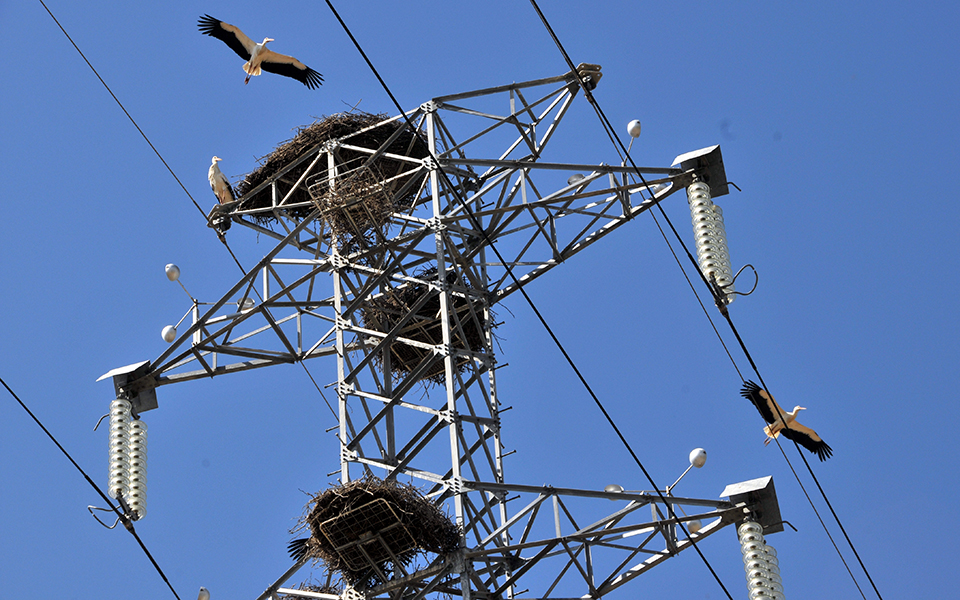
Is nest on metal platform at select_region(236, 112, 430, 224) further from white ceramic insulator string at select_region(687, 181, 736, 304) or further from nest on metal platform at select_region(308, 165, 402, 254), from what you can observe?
white ceramic insulator string at select_region(687, 181, 736, 304)

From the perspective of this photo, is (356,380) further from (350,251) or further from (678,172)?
(678,172)

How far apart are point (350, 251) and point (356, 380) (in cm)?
170

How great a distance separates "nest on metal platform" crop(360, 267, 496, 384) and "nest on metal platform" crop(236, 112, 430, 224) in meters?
1.19

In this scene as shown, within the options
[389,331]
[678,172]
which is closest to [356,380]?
[389,331]

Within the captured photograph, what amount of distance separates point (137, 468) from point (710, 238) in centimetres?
702

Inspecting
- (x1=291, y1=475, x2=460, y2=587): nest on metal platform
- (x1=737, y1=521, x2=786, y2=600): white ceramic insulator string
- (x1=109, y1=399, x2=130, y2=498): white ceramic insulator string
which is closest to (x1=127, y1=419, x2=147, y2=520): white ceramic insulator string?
(x1=109, y1=399, x2=130, y2=498): white ceramic insulator string

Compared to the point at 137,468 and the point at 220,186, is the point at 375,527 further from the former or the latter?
the point at 220,186

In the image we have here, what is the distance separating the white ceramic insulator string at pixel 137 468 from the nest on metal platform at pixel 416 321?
288 cm

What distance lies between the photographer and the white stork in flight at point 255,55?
2072cm

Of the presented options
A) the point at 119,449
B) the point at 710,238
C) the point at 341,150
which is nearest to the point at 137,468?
the point at 119,449

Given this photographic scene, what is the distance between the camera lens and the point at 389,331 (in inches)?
739

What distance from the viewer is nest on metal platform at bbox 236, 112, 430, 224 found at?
1959 cm

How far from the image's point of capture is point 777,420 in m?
18.0

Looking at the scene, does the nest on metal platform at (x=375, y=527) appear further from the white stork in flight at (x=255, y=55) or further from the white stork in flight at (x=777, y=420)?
the white stork in flight at (x=255, y=55)
